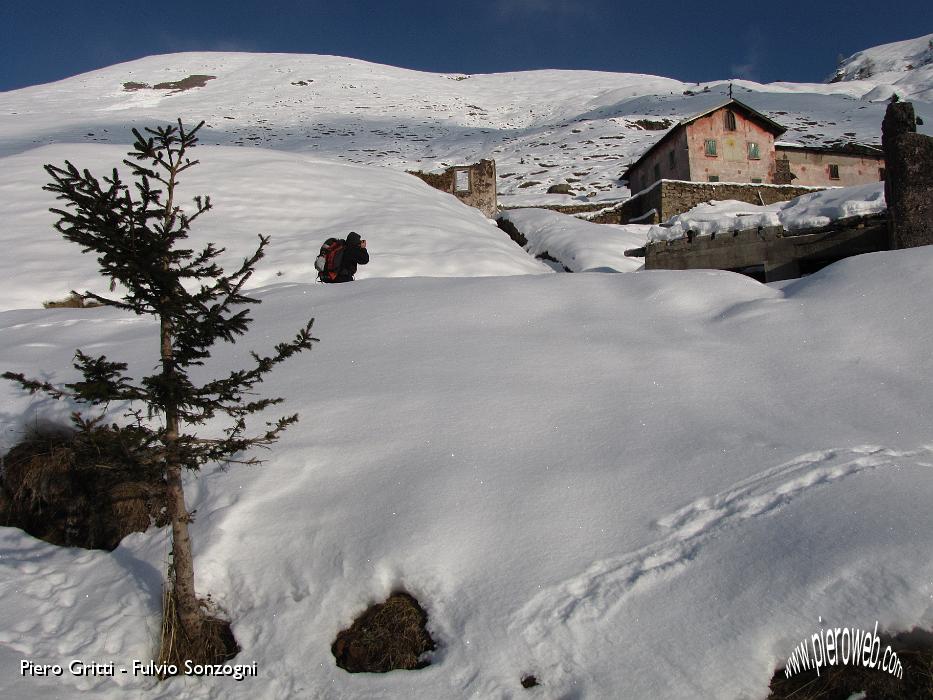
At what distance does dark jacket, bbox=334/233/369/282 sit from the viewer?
10.8 m

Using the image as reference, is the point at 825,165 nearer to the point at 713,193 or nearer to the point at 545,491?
the point at 713,193

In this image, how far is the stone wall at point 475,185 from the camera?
1027 inches

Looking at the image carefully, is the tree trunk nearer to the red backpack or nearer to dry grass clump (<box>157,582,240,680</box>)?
dry grass clump (<box>157,582,240,680</box>)

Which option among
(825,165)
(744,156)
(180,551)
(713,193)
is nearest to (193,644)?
(180,551)

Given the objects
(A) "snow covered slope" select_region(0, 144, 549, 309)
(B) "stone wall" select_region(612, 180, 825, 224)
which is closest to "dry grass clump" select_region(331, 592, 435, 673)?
(A) "snow covered slope" select_region(0, 144, 549, 309)

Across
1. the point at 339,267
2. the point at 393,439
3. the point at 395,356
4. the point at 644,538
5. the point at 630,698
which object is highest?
the point at 339,267

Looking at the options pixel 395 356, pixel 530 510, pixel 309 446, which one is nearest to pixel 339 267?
pixel 395 356

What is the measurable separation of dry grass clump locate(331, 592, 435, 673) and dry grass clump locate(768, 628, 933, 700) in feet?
5.79

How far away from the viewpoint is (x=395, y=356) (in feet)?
20.4

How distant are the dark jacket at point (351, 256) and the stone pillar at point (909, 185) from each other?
891 centimetres

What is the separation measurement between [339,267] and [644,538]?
8437 mm

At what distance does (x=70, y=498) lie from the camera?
4629mm

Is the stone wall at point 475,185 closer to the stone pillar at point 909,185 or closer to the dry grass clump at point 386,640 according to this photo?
the stone pillar at point 909,185

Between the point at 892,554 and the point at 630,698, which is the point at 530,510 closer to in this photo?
the point at 630,698
